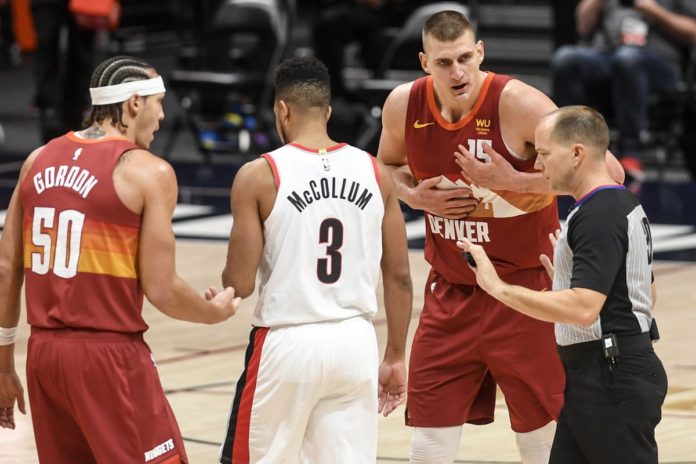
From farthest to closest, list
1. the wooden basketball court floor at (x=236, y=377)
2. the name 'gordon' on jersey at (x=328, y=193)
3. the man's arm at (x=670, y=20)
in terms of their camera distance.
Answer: the man's arm at (x=670, y=20) → the wooden basketball court floor at (x=236, y=377) → the name 'gordon' on jersey at (x=328, y=193)

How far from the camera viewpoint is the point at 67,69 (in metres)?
16.4

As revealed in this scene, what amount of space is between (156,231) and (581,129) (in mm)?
1332

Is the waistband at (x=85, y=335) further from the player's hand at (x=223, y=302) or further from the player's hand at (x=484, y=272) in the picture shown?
the player's hand at (x=484, y=272)

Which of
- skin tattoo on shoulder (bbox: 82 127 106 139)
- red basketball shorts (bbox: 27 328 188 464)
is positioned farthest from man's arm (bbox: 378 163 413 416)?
skin tattoo on shoulder (bbox: 82 127 106 139)

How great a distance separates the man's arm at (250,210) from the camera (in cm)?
485

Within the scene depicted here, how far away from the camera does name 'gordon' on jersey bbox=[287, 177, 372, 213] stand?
191 inches

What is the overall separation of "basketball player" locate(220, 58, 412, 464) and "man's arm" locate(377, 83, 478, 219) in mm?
705

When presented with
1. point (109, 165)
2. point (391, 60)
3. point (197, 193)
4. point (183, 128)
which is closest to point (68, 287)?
point (109, 165)

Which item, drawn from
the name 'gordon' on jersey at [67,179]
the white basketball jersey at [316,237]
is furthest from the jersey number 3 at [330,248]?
the name 'gordon' on jersey at [67,179]

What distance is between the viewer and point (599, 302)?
4.47m

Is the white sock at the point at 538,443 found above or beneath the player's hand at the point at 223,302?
beneath

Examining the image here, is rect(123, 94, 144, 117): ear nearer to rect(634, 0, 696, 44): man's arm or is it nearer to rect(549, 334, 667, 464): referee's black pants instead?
rect(549, 334, 667, 464): referee's black pants

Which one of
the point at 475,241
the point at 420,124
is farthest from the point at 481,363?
the point at 420,124

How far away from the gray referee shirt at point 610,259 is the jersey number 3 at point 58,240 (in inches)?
58.8
